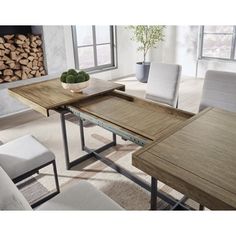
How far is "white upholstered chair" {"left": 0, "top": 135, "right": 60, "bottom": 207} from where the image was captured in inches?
70.1

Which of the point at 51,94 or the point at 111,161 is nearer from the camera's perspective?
the point at 51,94

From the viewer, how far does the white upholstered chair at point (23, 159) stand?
178 cm

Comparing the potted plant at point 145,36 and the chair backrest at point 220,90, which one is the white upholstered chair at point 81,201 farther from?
the potted plant at point 145,36

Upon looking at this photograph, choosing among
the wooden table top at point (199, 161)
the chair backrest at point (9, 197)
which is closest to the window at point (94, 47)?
the wooden table top at point (199, 161)

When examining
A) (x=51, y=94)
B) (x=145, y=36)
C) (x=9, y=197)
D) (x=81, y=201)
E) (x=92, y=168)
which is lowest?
(x=92, y=168)

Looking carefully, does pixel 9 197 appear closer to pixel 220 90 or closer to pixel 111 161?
pixel 111 161

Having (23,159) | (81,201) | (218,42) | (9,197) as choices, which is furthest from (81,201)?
(218,42)

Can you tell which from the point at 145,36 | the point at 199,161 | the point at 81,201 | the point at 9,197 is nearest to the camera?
the point at 9,197

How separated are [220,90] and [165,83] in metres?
0.57

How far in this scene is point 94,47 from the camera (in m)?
5.01

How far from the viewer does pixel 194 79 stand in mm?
5566
